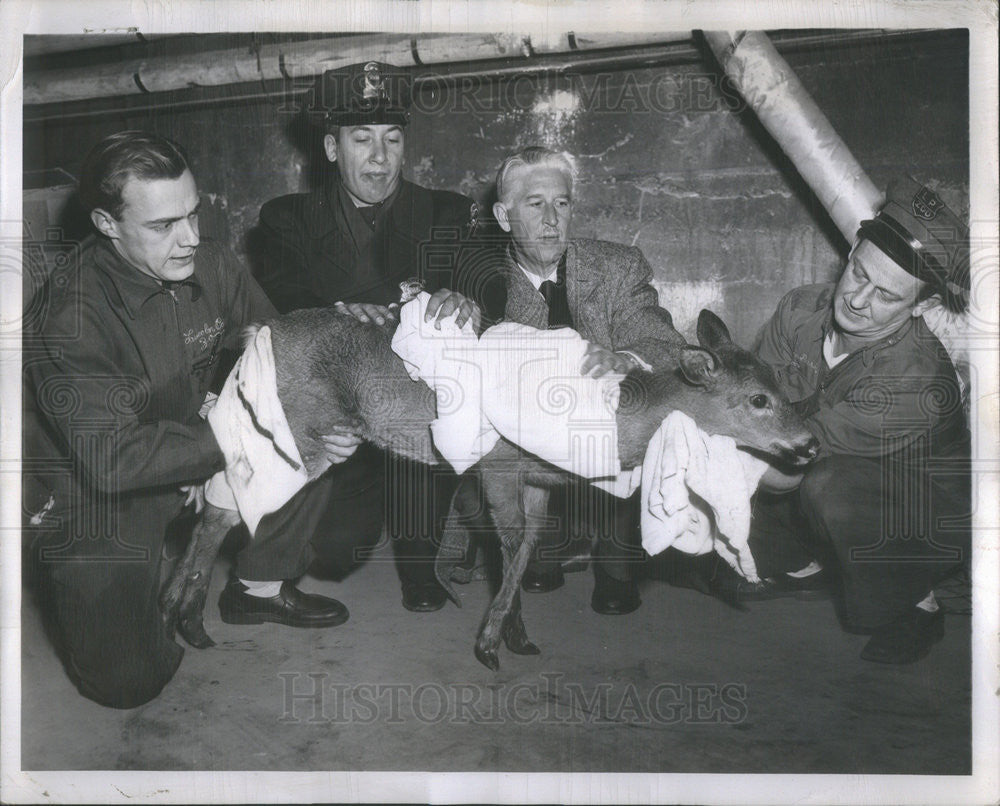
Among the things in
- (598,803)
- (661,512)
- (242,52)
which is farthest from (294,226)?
(598,803)

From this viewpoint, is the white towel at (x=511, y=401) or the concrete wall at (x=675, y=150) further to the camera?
the concrete wall at (x=675, y=150)

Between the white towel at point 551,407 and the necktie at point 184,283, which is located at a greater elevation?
the necktie at point 184,283

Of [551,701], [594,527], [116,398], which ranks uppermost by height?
[116,398]

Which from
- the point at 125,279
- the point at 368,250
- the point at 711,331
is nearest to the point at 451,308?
the point at 368,250

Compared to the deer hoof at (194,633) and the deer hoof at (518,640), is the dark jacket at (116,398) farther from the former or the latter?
the deer hoof at (518,640)

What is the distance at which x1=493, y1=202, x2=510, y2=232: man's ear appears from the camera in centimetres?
338

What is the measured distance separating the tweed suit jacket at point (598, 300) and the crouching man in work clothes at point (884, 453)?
20.0 inches

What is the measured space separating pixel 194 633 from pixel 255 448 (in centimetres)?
77

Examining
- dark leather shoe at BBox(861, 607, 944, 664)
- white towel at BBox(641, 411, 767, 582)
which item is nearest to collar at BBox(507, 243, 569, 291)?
white towel at BBox(641, 411, 767, 582)

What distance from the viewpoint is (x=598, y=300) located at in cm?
339

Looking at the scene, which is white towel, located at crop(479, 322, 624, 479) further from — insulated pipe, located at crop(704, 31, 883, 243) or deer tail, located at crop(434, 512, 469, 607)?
insulated pipe, located at crop(704, 31, 883, 243)

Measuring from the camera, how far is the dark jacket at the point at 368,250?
3.38m

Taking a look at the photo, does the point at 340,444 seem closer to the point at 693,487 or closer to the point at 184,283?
the point at 184,283

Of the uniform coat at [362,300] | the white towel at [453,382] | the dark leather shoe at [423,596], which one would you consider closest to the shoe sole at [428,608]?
the dark leather shoe at [423,596]
